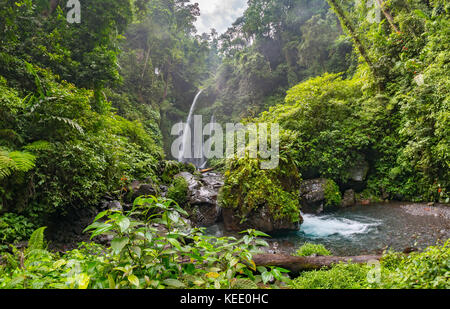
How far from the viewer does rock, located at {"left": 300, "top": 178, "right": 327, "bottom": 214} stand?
25.0ft

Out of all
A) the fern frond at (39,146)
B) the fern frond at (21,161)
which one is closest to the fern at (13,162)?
the fern frond at (21,161)

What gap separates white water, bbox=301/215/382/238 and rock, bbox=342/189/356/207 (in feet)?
4.33

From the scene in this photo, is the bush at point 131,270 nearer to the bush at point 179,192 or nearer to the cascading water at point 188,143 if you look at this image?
the bush at point 179,192

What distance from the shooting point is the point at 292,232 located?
5.91 m

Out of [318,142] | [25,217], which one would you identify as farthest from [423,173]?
[25,217]

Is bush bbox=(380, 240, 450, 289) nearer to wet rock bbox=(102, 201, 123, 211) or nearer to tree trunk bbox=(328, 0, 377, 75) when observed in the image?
wet rock bbox=(102, 201, 123, 211)

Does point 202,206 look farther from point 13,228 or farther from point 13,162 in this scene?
point 13,162

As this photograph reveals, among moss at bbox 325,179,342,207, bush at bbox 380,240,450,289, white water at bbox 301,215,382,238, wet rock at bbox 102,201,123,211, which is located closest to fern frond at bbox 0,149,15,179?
wet rock at bbox 102,201,123,211

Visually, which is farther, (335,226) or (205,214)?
(205,214)

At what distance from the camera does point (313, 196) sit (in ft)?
25.5

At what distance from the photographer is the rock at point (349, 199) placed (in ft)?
25.8

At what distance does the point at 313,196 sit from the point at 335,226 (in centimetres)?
168

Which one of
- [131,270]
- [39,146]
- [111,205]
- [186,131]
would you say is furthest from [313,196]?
[186,131]

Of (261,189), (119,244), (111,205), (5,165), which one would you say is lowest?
(111,205)
